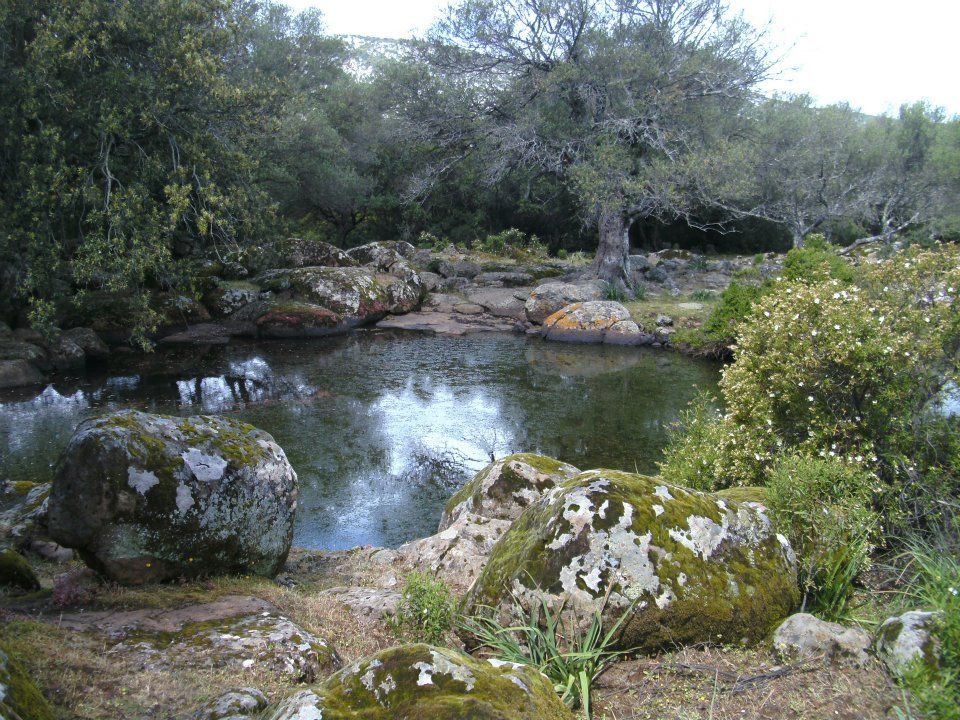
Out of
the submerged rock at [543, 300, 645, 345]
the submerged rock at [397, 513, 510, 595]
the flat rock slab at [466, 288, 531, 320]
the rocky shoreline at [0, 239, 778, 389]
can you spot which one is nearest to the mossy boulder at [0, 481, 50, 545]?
the submerged rock at [397, 513, 510, 595]

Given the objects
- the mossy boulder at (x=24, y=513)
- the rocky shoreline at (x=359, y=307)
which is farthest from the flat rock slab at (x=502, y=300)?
the mossy boulder at (x=24, y=513)

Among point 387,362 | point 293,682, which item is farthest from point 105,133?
point 293,682

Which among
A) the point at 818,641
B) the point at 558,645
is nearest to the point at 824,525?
the point at 818,641

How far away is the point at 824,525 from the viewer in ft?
17.7

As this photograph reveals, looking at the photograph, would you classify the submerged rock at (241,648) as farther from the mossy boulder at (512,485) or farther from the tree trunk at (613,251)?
the tree trunk at (613,251)

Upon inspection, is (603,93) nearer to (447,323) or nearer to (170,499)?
(447,323)

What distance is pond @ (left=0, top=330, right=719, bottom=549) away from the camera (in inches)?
417

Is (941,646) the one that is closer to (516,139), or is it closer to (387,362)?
(387,362)

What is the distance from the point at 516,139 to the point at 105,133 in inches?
609

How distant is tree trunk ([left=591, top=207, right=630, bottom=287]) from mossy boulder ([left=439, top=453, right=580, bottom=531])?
1996cm

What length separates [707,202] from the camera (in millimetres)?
25172

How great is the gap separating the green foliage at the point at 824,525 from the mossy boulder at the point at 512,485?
7.63 feet

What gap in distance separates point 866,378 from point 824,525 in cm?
215

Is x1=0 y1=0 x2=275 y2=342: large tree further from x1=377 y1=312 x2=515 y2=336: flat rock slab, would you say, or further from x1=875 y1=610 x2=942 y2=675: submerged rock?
x1=875 y1=610 x2=942 y2=675: submerged rock
